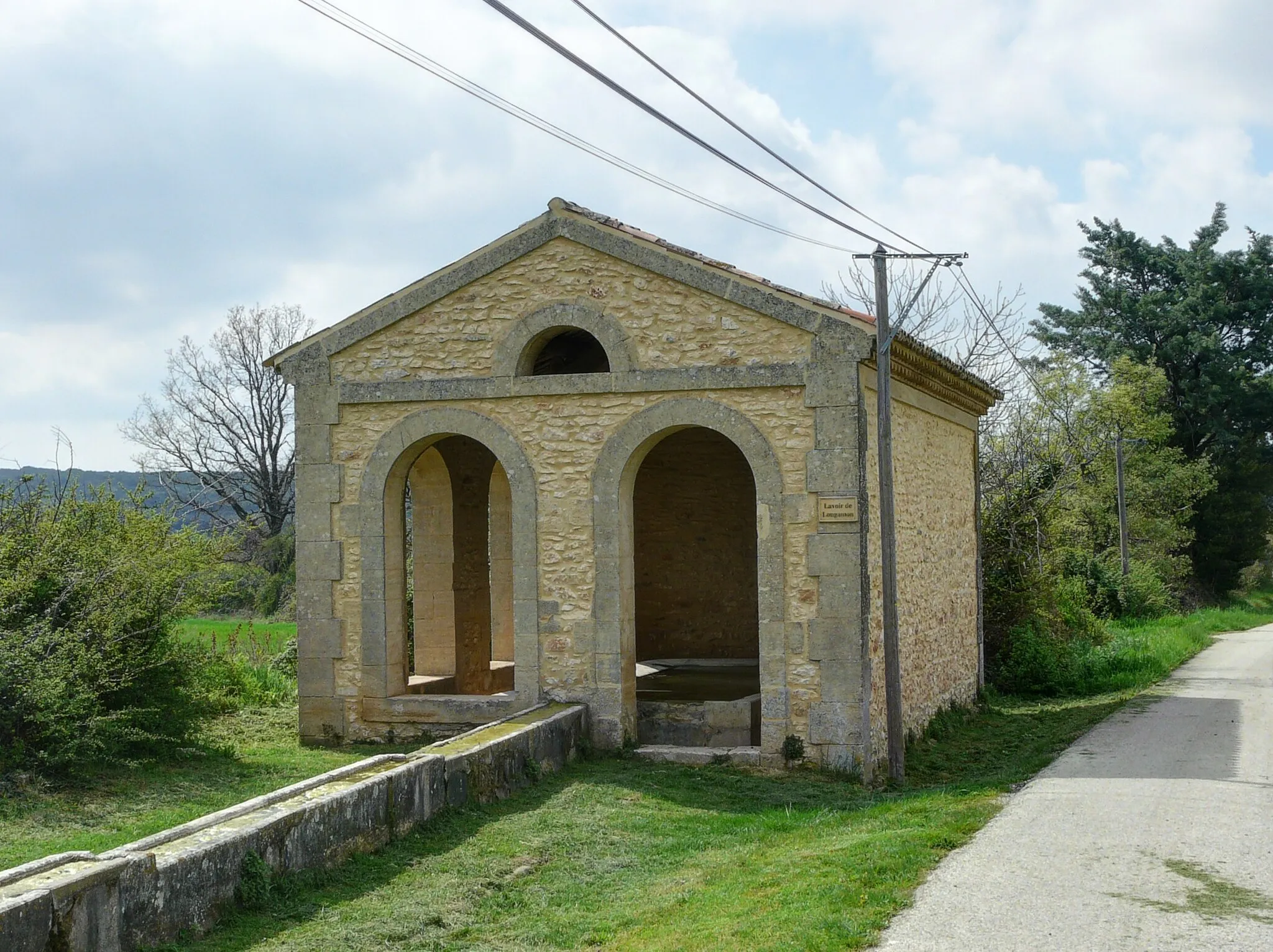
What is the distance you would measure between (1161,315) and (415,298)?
3302cm

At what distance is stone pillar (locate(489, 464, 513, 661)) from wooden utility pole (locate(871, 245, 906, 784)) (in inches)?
208

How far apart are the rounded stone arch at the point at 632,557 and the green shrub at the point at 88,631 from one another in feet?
→ 12.5

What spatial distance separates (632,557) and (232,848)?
5.80 metres

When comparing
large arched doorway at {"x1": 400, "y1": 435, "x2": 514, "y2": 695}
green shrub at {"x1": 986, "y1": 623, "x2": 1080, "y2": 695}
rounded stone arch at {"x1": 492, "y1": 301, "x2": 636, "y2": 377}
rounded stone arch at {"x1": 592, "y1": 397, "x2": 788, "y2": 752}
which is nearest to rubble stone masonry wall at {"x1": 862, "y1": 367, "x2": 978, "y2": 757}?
rounded stone arch at {"x1": 592, "y1": 397, "x2": 788, "y2": 752}

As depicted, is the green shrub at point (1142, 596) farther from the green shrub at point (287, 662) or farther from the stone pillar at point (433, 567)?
the stone pillar at point (433, 567)

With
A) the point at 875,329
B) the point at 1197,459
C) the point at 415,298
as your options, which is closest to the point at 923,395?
the point at 875,329

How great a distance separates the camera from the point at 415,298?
474 inches

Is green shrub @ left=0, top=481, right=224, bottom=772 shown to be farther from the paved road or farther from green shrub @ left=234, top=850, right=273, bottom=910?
the paved road

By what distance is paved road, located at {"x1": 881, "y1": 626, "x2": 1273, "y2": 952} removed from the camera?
5820 millimetres

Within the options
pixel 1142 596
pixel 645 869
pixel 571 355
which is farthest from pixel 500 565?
pixel 1142 596

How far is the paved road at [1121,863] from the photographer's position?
582cm

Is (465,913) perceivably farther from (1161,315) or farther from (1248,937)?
(1161,315)

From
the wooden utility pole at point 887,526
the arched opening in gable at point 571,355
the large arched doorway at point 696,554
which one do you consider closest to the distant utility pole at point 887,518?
the wooden utility pole at point 887,526

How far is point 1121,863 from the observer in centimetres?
725
